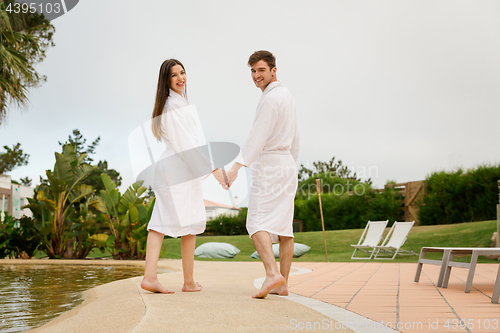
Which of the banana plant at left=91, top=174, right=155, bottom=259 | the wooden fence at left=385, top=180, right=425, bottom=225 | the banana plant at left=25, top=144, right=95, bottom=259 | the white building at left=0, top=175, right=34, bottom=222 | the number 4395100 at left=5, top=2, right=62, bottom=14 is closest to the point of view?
the banana plant at left=91, top=174, right=155, bottom=259

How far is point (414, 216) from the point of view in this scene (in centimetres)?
1628

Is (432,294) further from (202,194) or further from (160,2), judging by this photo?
(160,2)

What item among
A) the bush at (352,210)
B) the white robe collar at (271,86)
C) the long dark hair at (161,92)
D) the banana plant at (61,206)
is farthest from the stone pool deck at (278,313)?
the bush at (352,210)

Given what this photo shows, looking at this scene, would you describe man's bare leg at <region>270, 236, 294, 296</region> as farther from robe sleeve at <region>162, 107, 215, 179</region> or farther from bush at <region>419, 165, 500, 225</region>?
bush at <region>419, 165, 500, 225</region>

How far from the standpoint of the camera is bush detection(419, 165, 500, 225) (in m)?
13.9

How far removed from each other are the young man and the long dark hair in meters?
0.68

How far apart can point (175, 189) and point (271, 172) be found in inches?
29.0

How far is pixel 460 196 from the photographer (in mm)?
14789

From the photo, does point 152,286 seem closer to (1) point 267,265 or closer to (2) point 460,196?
→ (1) point 267,265

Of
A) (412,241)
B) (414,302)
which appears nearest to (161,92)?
(414,302)

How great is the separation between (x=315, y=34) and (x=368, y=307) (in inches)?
614

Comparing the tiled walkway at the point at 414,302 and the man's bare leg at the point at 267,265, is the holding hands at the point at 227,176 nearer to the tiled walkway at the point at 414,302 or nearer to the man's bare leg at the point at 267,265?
the man's bare leg at the point at 267,265

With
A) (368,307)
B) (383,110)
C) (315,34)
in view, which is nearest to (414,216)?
(383,110)

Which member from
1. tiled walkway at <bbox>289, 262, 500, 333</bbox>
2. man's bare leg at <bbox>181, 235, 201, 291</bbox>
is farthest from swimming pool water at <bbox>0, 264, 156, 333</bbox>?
tiled walkway at <bbox>289, 262, 500, 333</bbox>
